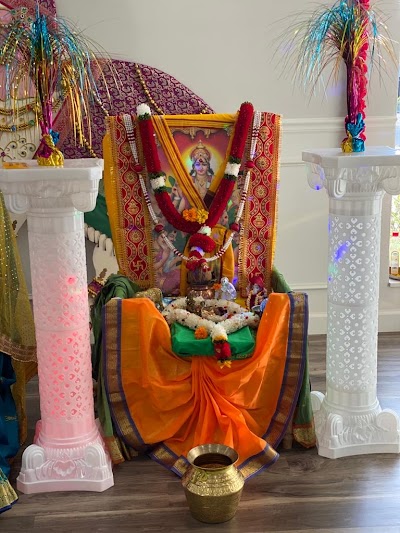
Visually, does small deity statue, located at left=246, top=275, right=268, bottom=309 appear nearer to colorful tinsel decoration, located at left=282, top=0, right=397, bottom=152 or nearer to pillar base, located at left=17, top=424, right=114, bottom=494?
colorful tinsel decoration, located at left=282, top=0, right=397, bottom=152

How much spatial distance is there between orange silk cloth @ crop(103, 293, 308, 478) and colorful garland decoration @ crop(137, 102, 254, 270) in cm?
59

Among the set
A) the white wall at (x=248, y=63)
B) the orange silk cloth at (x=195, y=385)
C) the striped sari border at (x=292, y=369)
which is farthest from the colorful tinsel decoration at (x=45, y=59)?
the white wall at (x=248, y=63)

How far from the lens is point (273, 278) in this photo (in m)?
3.77

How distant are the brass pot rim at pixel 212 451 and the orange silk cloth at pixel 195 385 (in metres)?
0.23

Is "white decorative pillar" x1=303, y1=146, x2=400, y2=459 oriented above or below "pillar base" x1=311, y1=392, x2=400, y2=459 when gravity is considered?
above

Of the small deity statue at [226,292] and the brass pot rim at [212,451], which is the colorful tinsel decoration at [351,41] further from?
the brass pot rim at [212,451]

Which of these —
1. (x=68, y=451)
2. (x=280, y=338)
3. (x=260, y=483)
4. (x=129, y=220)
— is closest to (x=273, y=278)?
(x=280, y=338)

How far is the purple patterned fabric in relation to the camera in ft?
14.5

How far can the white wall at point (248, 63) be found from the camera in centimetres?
446

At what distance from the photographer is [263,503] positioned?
2895mm

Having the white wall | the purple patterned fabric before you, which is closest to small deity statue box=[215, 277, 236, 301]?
the white wall

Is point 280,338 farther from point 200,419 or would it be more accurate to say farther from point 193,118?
point 193,118

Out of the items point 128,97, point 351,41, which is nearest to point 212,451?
point 351,41

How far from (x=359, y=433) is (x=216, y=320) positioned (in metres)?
0.86
